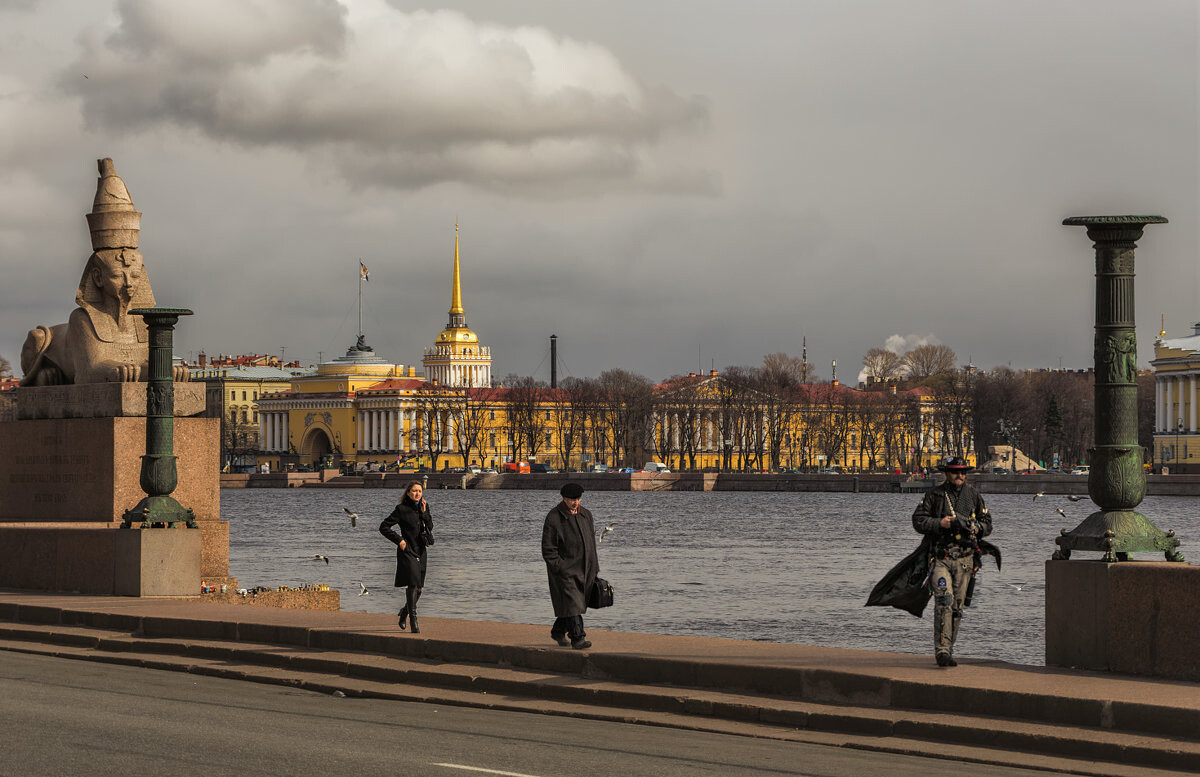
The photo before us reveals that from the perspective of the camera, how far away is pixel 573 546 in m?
14.9

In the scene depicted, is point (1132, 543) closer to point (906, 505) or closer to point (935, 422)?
point (906, 505)

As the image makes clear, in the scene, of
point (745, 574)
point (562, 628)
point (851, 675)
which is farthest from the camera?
point (745, 574)

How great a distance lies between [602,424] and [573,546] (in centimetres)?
14920

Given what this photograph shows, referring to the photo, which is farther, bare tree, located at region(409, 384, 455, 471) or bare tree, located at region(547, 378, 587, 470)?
bare tree, located at region(409, 384, 455, 471)

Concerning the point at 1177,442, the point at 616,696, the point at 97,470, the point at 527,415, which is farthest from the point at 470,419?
the point at 616,696

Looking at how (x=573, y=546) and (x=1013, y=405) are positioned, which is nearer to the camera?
(x=573, y=546)

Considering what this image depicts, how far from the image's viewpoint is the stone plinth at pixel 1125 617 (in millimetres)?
12195

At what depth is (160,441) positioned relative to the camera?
20031 mm

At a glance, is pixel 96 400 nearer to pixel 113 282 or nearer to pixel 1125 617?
pixel 113 282

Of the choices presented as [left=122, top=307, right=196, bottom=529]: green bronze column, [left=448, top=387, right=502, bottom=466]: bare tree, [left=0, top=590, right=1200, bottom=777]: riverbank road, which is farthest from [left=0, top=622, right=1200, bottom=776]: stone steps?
[left=448, top=387, right=502, bottom=466]: bare tree

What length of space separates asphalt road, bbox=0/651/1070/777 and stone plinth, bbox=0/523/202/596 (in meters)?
6.01

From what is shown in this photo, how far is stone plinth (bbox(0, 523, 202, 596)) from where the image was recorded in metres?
20.0

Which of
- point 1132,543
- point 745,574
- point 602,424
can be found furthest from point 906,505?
point 1132,543

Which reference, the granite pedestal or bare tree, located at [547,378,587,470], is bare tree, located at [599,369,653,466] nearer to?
bare tree, located at [547,378,587,470]
